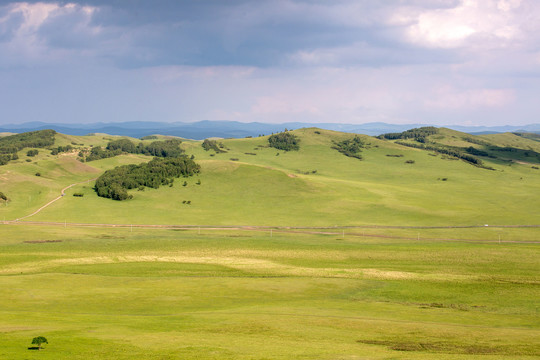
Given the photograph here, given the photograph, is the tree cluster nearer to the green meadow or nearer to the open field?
the green meadow

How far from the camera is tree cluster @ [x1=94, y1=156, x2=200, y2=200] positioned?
15388 cm

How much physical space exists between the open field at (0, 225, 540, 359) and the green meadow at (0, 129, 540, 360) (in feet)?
0.70

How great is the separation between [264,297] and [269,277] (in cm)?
1070

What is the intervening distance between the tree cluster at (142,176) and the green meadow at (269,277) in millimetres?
5916

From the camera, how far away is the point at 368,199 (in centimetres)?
14900

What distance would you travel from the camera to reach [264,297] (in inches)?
2073

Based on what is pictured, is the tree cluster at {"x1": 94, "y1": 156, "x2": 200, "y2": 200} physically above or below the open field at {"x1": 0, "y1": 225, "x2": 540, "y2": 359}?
above

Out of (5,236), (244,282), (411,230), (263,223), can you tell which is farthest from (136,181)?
(244,282)

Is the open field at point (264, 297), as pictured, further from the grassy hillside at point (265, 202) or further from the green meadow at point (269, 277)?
the grassy hillside at point (265, 202)

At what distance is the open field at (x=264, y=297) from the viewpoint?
1262 inches

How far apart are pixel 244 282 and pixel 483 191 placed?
5694 inches

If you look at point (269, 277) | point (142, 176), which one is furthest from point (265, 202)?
point (269, 277)

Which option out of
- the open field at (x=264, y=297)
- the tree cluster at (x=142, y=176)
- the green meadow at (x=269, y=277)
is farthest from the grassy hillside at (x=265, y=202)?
the open field at (x=264, y=297)

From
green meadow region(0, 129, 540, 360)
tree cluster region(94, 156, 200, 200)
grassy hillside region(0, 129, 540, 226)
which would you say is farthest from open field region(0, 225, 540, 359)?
tree cluster region(94, 156, 200, 200)
